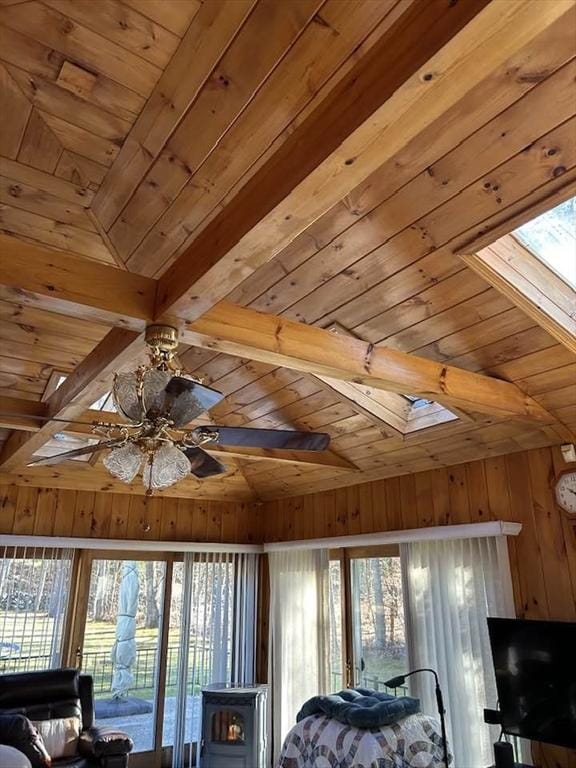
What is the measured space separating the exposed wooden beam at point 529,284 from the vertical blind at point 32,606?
4506 mm

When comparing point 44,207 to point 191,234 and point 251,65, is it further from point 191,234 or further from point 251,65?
point 251,65

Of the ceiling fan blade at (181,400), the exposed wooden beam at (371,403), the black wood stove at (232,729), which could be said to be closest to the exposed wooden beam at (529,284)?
the ceiling fan blade at (181,400)

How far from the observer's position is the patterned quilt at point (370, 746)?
344cm

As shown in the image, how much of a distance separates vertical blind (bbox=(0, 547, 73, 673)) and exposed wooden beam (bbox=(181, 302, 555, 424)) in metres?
3.66

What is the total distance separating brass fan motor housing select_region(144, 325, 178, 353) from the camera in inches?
85.6

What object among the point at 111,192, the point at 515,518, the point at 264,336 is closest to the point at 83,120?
the point at 111,192

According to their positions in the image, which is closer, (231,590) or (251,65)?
(251,65)

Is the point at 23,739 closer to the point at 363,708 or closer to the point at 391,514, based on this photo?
the point at 363,708

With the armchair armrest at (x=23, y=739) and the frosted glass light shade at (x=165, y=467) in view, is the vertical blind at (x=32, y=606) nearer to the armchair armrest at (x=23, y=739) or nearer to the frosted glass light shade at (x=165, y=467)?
the armchair armrest at (x=23, y=739)

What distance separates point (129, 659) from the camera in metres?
5.36

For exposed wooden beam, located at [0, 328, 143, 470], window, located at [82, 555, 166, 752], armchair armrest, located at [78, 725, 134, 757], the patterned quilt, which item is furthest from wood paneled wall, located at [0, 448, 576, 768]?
armchair armrest, located at [78, 725, 134, 757]

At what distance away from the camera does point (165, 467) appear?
251 centimetres

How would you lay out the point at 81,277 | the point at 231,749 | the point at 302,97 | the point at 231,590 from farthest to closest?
1. the point at 231,590
2. the point at 231,749
3. the point at 302,97
4. the point at 81,277

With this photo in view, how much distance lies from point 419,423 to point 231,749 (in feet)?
11.6
